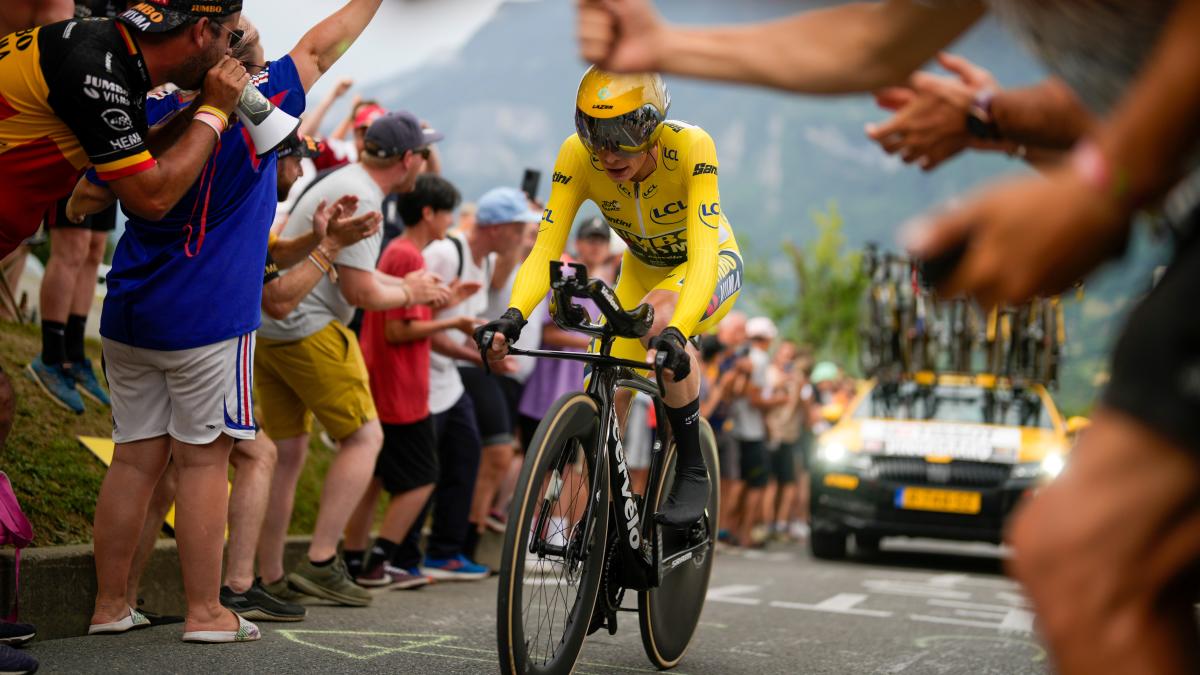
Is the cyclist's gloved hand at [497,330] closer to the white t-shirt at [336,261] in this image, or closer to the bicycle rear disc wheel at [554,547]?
the bicycle rear disc wheel at [554,547]

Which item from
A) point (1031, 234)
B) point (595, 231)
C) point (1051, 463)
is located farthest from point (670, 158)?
point (1051, 463)

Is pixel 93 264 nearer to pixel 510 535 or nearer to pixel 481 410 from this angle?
pixel 481 410

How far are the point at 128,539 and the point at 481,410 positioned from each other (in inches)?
153

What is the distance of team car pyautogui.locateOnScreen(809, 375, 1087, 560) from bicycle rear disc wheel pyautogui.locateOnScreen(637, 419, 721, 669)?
6617 millimetres

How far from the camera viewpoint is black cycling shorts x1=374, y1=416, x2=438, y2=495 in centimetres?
734

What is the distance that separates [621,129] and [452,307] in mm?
3055

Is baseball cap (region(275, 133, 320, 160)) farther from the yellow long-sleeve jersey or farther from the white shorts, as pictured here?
the yellow long-sleeve jersey

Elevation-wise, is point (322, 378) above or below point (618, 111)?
below

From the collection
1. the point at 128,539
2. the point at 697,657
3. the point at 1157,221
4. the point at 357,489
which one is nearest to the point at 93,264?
the point at 357,489

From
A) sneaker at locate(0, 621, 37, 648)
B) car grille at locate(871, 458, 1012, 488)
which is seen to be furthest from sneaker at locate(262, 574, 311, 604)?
car grille at locate(871, 458, 1012, 488)

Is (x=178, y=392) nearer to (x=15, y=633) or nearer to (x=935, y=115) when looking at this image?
(x=15, y=633)

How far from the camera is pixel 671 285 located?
543 cm

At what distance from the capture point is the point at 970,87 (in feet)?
8.73

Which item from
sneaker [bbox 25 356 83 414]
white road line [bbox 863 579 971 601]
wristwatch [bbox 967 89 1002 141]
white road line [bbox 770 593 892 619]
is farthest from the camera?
white road line [bbox 863 579 971 601]
